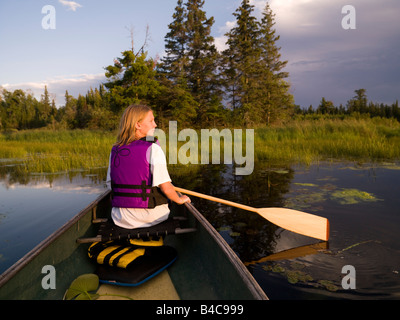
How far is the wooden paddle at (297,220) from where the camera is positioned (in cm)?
349

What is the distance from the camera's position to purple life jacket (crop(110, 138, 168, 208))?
2451mm

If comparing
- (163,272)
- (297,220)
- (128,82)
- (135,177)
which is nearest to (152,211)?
(135,177)

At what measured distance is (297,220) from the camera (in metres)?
3.62

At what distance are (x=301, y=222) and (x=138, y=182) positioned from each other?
230 cm

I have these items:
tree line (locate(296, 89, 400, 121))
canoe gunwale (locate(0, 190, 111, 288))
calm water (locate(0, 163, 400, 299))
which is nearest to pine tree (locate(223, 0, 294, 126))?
tree line (locate(296, 89, 400, 121))

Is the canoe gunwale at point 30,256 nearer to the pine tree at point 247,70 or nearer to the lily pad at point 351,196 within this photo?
the lily pad at point 351,196

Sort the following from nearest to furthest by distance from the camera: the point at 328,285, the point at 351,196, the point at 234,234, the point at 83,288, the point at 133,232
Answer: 1. the point at 83,288
2. the point at 133,232
3. the point at 328,285
4. the point at 234,234
5. the point at 351,196

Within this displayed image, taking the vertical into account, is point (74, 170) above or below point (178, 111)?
below

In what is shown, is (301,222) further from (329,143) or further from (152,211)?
(329,143)

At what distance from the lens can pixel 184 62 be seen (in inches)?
1171

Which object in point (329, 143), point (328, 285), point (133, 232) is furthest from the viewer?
point (329, 143)

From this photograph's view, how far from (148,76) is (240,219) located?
25.1 meters

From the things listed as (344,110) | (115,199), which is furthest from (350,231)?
(344,110)
